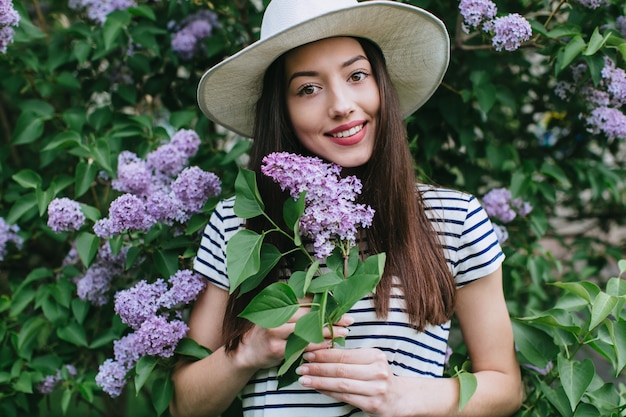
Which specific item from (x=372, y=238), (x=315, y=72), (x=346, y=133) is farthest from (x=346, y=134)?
(x=372, y=238)

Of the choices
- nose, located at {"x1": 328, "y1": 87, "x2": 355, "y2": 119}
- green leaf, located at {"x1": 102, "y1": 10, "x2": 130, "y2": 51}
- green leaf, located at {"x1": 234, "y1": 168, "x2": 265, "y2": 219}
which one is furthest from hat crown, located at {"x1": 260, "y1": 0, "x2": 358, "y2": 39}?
green leaf, located at {"x1": 102, "y1": 10, "x2": 130, "y2": 51}

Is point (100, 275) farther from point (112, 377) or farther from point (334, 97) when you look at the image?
point (334, 97)

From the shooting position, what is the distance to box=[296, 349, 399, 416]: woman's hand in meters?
1.30

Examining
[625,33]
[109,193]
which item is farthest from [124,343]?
[625,33]

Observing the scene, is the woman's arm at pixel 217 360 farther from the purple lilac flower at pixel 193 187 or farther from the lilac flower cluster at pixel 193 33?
the lilac flower cluster at pixel 193 33

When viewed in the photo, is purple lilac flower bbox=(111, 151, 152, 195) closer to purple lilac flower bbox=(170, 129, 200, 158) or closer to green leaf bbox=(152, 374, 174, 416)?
purple lilac flower bbox=(170, 129, 200, 158)

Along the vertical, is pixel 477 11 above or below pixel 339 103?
above

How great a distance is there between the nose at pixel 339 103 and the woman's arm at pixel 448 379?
18.8 inches

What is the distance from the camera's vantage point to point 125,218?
161 cm

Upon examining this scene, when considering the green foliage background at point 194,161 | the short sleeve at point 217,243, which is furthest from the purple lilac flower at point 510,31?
the short sleeve at point 217,243

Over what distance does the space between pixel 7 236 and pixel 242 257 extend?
1.12 meters

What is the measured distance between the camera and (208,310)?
1611 mm

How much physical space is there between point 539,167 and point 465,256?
0.90 metres

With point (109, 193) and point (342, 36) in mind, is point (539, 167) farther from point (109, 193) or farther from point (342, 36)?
point (109, 193)
